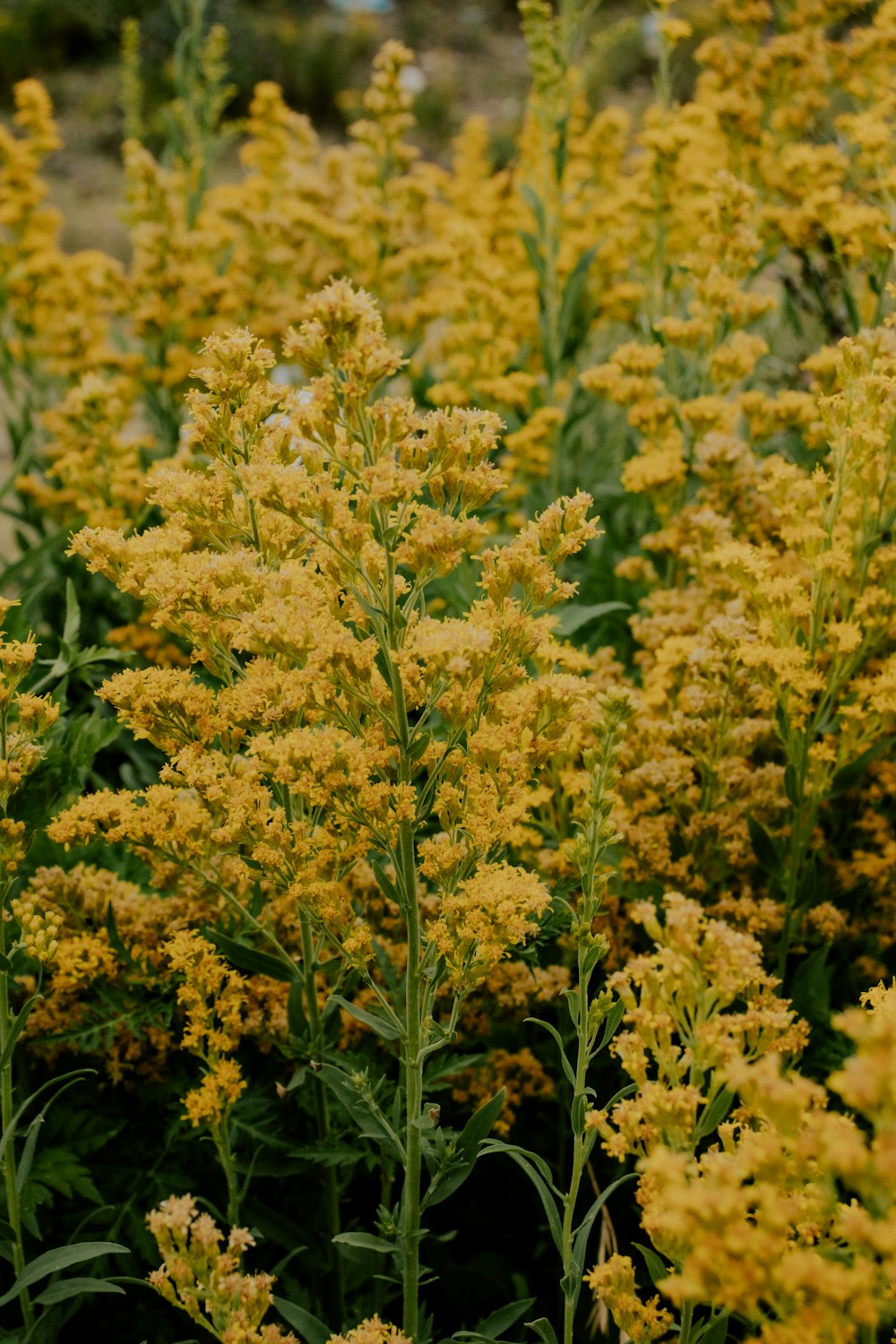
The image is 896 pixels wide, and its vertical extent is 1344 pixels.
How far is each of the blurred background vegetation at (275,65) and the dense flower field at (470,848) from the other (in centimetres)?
1150

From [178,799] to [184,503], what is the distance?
1.83 feet

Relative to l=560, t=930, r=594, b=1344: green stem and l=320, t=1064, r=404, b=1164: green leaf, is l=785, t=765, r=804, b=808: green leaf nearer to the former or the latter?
l=560, t=930, r=594, b=1344: green stem

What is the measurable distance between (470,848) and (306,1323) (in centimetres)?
76

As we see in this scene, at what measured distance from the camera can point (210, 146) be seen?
4727mm

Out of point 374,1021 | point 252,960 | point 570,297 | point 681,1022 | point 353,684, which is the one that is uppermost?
point 570,297

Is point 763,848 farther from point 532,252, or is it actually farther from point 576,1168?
point 532,252

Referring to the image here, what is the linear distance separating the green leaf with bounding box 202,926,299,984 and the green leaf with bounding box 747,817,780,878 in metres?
0.95

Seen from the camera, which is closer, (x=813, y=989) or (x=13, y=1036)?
(x=13, y=1036)

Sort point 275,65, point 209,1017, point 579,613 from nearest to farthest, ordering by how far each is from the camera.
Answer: point 209,1017 < point 579,613 < point 275,65

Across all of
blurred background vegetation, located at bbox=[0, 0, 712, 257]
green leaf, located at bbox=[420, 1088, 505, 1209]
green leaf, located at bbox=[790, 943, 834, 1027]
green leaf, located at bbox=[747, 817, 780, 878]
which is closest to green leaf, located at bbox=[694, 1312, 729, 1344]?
green leaf, located at bbox=[420, 1088, 505, 1209]

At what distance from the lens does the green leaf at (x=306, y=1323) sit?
5.39ft

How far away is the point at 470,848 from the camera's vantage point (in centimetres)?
168

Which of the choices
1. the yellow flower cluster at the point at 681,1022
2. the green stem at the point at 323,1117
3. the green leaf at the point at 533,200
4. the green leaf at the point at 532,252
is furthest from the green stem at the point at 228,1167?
the green leaf at the point at 533,200

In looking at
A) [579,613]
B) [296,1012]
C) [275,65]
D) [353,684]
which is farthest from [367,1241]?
[275,65]
